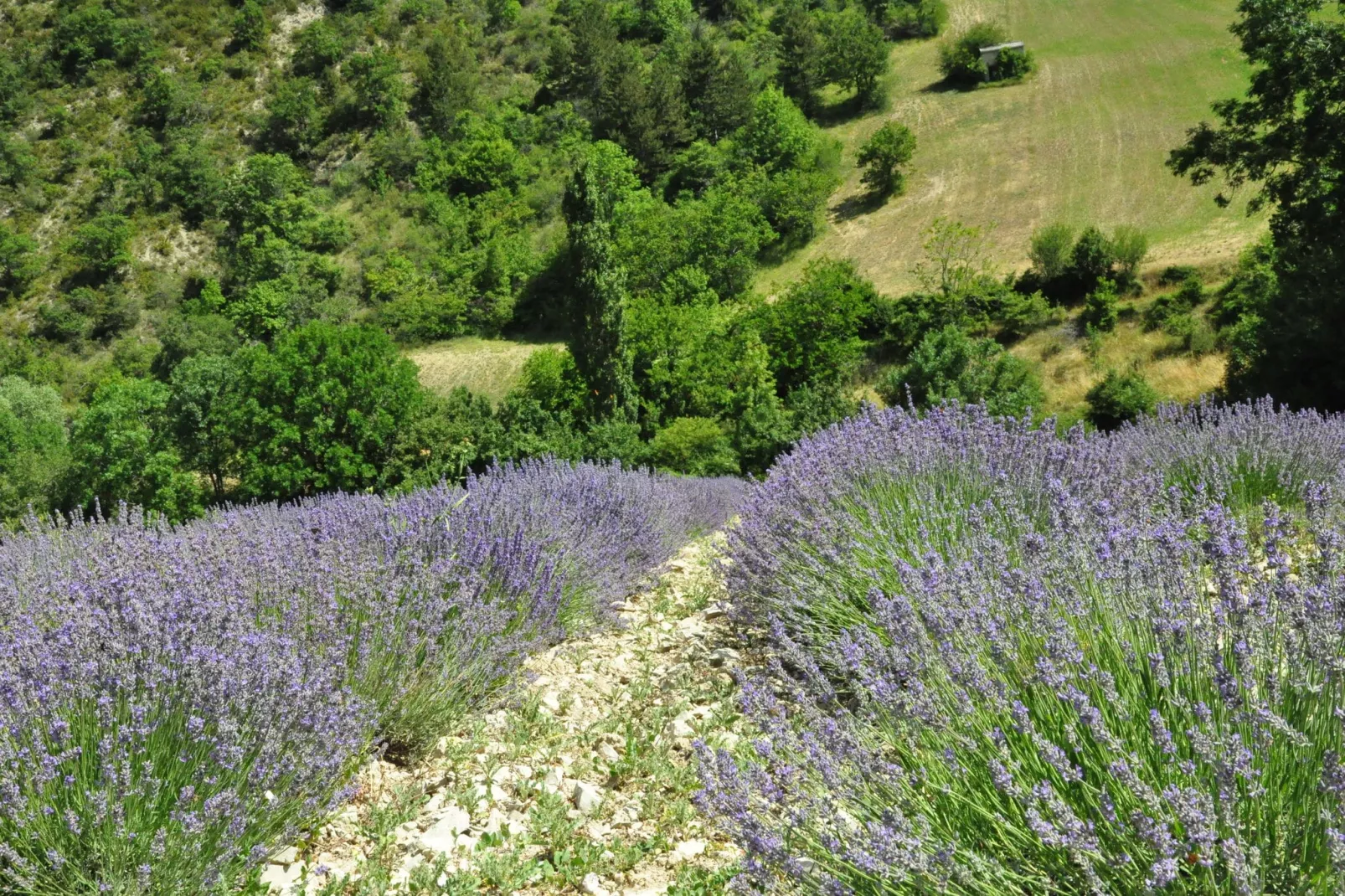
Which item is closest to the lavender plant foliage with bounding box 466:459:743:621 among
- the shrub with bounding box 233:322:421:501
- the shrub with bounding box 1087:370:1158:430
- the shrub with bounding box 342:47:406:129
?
the shrub with bounding box 1087:370:1158:430

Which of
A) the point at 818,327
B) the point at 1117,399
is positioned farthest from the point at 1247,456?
the point at 818,327

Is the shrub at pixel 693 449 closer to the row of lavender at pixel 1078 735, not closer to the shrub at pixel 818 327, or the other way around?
the shrub at pixel 818 327

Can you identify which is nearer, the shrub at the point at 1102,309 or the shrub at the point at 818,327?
the shrub at the point at 1102,309

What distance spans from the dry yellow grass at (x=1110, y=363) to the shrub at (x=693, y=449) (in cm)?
968

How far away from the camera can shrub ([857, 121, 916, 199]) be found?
4888 centimetres

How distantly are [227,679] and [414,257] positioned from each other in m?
57.3

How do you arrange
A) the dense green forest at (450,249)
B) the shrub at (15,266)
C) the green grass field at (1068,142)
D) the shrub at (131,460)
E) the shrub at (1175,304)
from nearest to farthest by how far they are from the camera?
the dense green forest at (450,249), the shrub at (1175,304), the shrub at (131,460), the green grass field at (1068,142), the shrub at (15,266)

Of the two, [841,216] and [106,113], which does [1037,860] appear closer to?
[841,216]

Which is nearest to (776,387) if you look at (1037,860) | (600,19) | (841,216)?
(841,216)

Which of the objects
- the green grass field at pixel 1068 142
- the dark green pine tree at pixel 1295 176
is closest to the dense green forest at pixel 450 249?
the green grass field at pixel 1068 142

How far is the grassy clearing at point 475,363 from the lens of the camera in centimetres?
4119

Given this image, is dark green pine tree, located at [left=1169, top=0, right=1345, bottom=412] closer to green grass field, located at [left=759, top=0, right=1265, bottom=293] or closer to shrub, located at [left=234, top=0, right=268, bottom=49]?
green grass field, located at [left=759, top=0, right=1265, bottom=293]

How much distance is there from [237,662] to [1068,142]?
174 feet

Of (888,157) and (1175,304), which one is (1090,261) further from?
(888,157)
